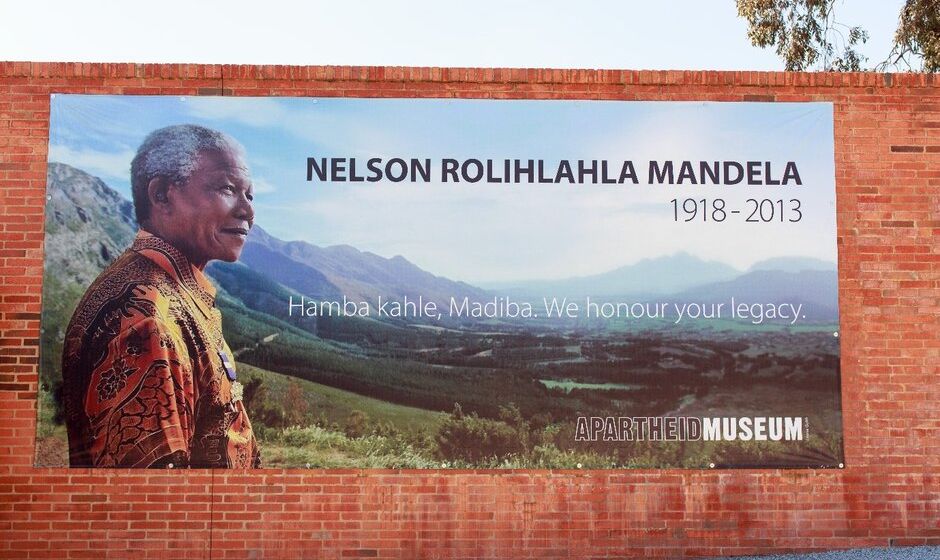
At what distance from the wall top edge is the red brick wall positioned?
0.05 feet

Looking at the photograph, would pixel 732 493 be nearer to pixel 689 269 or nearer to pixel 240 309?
pixel 689 269

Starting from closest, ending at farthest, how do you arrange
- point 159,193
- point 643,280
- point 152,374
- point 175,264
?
point 152,374 < point 175,264 < point 159,193 < point 643,280

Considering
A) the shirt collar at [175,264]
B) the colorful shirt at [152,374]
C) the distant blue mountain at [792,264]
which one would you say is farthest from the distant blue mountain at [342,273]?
the distant blue mountain at [792,264]

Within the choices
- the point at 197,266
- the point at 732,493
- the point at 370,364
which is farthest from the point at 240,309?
the point at 732,493

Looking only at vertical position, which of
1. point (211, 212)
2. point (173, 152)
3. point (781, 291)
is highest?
point (173, 152)

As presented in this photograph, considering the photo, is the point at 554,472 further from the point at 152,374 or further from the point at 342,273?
the point at 152,374

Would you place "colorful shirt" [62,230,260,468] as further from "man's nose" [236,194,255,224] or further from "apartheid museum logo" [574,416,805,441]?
Result: "apartheid museum logo" [574,416,805,441]

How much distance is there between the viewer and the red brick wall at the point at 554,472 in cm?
815

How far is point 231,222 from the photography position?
8.41m

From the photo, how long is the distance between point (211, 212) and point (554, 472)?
3.47 metres

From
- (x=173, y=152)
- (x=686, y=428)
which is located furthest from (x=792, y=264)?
(x=173, y=152)

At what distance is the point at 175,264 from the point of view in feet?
27.2

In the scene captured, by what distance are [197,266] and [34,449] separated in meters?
1.92

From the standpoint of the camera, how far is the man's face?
328 inches
